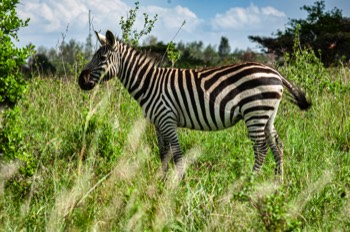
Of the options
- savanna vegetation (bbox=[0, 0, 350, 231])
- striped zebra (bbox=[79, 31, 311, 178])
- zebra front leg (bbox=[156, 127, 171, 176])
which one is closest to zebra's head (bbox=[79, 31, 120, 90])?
striped zebra (bbox=[79, 31, 311, 178])

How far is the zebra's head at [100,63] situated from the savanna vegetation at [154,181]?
596 mm

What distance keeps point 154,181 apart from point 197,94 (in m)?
1.46

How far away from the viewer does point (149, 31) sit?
8.34 m

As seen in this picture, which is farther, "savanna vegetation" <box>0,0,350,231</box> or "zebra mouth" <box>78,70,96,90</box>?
"zebra mouth" <box>78,70,96,90</box>

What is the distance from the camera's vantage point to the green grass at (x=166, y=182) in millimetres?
3809

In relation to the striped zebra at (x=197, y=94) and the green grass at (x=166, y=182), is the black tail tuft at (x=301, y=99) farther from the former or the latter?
the green grass at (x=166, y=182)

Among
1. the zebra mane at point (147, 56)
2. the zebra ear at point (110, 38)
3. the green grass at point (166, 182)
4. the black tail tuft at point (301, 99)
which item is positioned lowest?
the green grass at point (166, 182)

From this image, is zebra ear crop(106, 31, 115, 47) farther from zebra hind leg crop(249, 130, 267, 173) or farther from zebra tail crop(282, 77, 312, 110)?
zebra tail crop(282, 77, 312, 110)

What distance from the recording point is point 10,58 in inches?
187

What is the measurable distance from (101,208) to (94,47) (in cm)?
399

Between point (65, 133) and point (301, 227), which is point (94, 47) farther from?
point (301, 227)

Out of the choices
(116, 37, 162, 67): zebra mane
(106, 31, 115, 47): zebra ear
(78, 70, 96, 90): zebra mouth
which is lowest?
(78, 70, 96, 90): zebra mouth

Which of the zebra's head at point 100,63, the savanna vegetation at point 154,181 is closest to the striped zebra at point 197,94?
the zebra's head at point 100,63

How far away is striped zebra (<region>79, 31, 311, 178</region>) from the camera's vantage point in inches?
227
